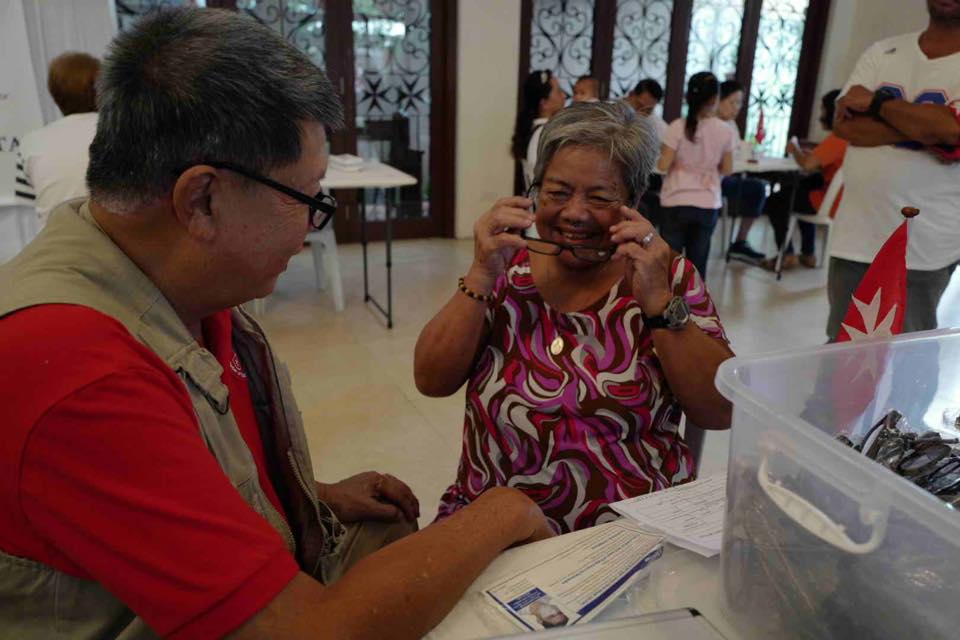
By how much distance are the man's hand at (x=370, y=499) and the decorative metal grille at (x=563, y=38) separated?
526 cm

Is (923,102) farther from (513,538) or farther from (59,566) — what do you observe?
(59,566)

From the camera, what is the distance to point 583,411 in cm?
127

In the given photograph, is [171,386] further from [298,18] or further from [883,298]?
[298,18]

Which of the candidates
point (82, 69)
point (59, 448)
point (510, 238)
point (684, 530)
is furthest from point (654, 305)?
point (82, 69)

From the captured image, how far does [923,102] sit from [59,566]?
7.34ft

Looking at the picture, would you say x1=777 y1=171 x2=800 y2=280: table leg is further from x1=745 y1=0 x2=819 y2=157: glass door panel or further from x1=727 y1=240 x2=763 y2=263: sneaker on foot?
x1=745 y1=0 x2=819 y2=157: glass door panel

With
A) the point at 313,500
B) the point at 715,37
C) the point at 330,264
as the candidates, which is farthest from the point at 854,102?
the point at 715,37

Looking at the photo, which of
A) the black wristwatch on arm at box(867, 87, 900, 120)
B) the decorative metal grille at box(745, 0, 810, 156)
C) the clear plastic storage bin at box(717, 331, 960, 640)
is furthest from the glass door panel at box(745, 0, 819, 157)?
the clear plastic storage bin at box(717, 331, 960, 640)

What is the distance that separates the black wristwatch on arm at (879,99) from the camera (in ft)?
6.65

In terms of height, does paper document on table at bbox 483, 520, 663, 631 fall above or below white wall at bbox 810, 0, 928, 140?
below

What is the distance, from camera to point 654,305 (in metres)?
1.24

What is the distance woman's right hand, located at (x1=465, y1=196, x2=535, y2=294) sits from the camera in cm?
130

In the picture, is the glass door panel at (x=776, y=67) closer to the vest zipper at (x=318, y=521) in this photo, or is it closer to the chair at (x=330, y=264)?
the chair at (x=330, y=264)

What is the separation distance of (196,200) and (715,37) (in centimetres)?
673
